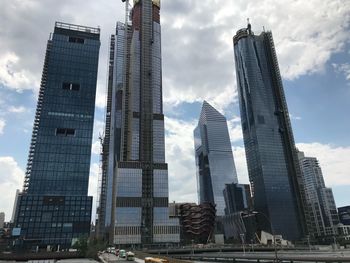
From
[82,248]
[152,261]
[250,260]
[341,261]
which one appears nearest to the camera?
[341,261]

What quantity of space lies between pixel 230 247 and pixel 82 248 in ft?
275

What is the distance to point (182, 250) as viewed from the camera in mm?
182500

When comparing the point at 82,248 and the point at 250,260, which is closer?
the point at 250,260

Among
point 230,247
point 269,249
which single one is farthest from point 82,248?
point 269,249

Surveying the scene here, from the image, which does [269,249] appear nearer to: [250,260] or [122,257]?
[250,260]

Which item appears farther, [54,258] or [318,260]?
[54,258]

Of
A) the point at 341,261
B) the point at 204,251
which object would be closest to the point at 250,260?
the point at 341,261

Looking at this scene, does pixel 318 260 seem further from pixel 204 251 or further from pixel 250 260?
pixel 204 251

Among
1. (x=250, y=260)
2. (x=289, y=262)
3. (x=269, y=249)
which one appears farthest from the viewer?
(x=269, y=249)

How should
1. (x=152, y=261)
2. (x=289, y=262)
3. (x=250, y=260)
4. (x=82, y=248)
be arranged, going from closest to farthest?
(x=152, y=261) < (x=289, y=262) < (x=250, y=260) < (x=82, y=248)

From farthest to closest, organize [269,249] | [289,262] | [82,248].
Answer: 1. [269,249]
2. [82,248]
3. [289,262]

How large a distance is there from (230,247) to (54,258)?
94432mm

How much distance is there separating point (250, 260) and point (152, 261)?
139ft

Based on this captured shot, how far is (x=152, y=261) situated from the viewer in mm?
67188
